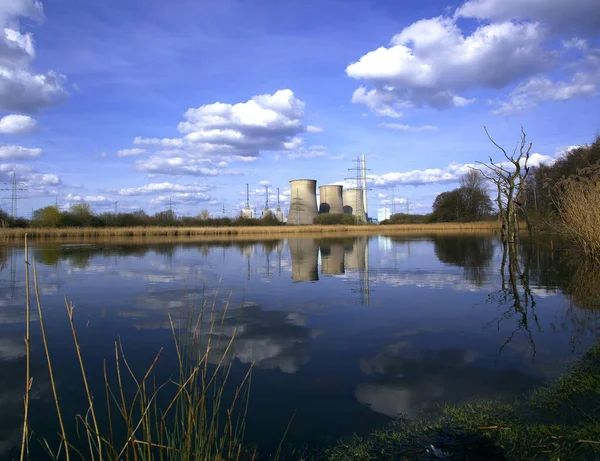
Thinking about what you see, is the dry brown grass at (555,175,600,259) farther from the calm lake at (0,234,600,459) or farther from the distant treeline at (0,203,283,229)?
the distant treeline at (0,203,283,229)

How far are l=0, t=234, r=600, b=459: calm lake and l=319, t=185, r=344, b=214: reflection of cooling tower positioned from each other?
47732 millimetres

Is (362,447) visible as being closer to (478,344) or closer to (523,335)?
(478,344)

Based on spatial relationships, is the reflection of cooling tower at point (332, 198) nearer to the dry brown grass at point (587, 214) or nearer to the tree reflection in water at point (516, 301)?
the dry brown grass at point (587, 214)

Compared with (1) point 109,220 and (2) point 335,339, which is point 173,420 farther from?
(1) point 109,220

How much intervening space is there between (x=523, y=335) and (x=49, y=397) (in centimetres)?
415

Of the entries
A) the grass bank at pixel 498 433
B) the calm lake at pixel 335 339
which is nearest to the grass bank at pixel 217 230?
the calm lake at pixel 335 339

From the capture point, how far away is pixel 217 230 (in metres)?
35.2

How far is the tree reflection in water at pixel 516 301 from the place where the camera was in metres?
4.72

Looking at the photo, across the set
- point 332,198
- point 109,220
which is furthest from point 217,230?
point 332,198

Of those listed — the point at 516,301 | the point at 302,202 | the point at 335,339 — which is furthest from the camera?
the point at 302,202

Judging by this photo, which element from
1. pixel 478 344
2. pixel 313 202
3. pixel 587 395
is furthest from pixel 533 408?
pixel 313 202

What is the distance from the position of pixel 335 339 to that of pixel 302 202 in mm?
46375

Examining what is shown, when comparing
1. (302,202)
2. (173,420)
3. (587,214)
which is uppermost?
(302,202)

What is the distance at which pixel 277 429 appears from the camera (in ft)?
8.72
